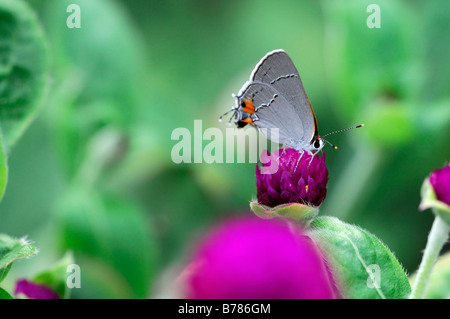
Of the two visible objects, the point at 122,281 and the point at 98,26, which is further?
the point at 98,26

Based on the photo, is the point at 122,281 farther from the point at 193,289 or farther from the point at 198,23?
the point at 198,23

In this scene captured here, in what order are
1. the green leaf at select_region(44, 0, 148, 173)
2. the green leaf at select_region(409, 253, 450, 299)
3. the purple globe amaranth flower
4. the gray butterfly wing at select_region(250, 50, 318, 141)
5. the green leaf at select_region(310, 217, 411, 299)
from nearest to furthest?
the green leaf at select_region(310, 217, 411, 299)
the purple globe amaranth flower
the green leaf at select_region(409, 253, 450, 299)
the gray butterfly wing at select_region(250, 50, 318, 141)
the green leaf at select_region(44, 0, 148, 173)

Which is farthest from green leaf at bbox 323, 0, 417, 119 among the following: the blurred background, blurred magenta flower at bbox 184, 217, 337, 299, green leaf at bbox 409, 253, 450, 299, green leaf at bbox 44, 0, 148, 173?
blurred magenta flower at bbox 184, 217, 337, 299

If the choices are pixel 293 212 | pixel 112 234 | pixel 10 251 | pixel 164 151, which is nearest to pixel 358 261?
pixel 293 212

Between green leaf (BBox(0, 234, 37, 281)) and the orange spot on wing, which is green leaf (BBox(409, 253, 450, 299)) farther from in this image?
green leaf (BBox(0, 234, 37, 281))
